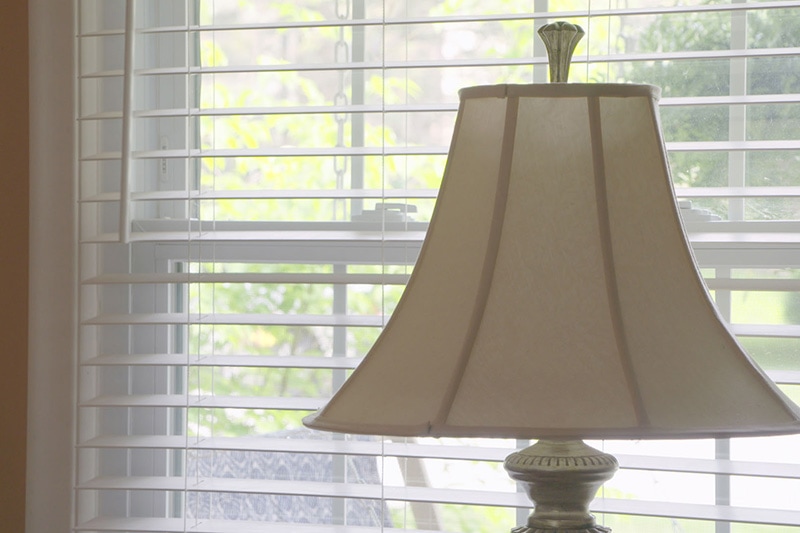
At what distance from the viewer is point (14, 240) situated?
1804 mm

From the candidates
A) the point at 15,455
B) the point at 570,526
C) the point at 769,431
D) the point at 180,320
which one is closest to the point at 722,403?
the point at 769,431

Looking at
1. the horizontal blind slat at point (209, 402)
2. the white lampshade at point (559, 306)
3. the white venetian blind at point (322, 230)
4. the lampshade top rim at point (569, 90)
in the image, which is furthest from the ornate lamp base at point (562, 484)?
the horizontal blind slat at point (209, 402)

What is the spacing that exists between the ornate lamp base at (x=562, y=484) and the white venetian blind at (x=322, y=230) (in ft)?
2.02

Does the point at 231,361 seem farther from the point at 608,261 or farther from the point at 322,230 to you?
the point at 608,261

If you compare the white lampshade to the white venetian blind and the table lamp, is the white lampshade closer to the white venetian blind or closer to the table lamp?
the table lamp

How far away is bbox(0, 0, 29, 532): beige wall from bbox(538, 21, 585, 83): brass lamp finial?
3.62 ft

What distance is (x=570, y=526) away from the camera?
958 mm

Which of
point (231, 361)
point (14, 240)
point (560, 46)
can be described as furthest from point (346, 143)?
point (560, 46)

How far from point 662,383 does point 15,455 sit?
132 cm

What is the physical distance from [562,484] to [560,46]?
0.44m

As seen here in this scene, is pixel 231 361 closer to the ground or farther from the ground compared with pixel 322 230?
closer to the ground

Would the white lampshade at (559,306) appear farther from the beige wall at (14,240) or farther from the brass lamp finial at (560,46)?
the beige wall at (14,240)

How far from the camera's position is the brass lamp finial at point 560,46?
1.05m

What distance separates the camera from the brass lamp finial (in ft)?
3.46
